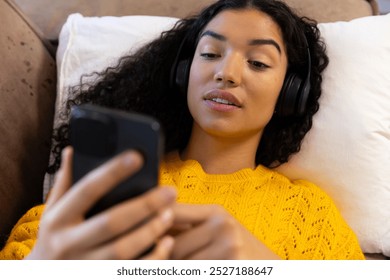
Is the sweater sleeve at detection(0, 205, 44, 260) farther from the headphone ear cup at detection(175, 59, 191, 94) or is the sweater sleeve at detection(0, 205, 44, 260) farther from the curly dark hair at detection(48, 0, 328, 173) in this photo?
the headphone ear cup at detection(175, 59, 191, 94)

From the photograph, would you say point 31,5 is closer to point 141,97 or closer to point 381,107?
point 141,97

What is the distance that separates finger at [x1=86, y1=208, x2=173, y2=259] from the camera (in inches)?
19.7

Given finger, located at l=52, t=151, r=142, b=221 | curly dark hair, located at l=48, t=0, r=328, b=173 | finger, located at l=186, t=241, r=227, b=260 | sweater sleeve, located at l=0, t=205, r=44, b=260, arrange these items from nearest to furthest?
finger, located at l=52, t=151, r=142, b=221 → finger, located at l=186, t=241, r=227, b=260 → sweater sleeve, located at l=0, t=205, r=44, b=260 → curly dark hair, located at l=48, t=0, r=328, b=173

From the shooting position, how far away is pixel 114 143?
0.51 m

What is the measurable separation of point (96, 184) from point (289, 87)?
26.4 inches

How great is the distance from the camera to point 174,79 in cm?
115

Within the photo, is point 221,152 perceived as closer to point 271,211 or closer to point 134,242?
point 271,211

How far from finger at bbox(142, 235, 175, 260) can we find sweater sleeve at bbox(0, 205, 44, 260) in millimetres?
449

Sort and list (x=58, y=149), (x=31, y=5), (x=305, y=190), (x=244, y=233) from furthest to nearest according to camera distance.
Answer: (x=31, y=5)
(x=58, y=149)
(x=305, y=190)
(x=244, y=233)

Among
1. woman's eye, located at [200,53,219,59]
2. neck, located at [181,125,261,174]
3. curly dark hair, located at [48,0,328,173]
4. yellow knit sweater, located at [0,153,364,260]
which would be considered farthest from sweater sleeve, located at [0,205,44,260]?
woman's eye, located at [200,53,219,59]

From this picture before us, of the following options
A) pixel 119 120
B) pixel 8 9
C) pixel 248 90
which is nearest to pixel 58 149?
pixel 8 9

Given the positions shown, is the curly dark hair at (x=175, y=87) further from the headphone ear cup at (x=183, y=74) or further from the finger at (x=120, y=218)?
the finger at (x=120, y=218)

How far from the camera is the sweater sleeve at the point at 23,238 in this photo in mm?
915

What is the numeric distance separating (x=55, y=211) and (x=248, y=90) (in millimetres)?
589
